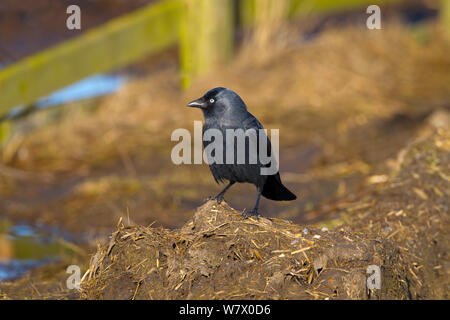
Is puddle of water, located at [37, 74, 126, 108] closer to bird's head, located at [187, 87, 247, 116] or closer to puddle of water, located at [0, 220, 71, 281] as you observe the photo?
puddle of water, located at [0, 220, 71, 281]

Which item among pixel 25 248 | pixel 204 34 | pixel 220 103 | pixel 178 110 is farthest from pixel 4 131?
pixel 220 103

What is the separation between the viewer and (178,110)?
30.2 feet

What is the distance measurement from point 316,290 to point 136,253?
3.24 ft

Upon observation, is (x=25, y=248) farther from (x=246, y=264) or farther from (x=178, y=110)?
(x=178, y=110)

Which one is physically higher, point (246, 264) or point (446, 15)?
point (446, 15)

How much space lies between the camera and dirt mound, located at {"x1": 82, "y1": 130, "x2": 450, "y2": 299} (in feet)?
12.0

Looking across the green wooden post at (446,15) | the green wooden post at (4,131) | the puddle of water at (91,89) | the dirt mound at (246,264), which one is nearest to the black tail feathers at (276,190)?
the dirt mound at (246,264)

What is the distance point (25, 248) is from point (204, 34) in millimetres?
4035

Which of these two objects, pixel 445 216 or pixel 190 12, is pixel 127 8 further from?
pixel 445 216

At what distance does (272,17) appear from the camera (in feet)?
31.8

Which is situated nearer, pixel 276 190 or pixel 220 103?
pixel 220 103

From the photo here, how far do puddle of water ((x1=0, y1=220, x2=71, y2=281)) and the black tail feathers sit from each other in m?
2.00

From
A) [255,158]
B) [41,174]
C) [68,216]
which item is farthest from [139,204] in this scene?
[255,158]

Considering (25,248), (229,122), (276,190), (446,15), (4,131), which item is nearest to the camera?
(229,122)
